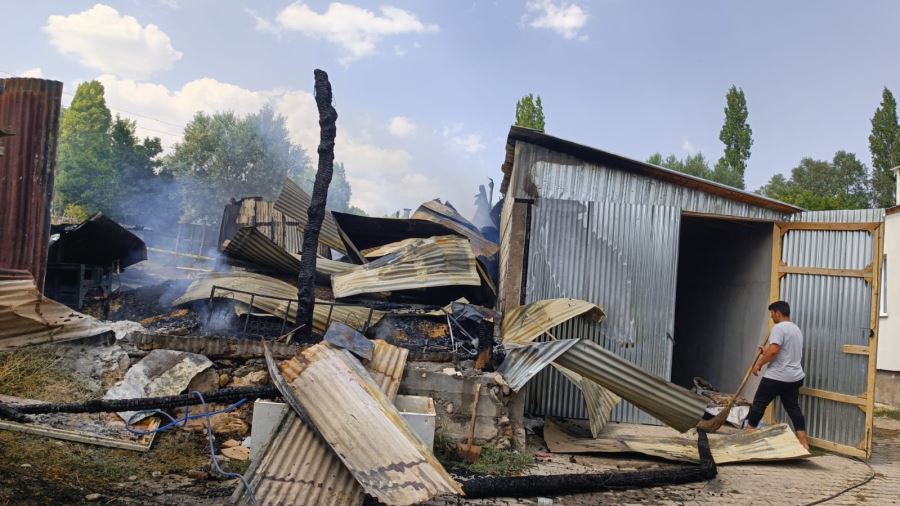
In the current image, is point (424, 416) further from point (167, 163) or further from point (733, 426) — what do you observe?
point (167, 163)

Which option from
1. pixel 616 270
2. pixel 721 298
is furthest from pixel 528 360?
pixel 721 298

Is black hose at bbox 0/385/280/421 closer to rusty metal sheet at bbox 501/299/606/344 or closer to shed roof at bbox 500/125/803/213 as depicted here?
rusty metal sheet at bbox 501/299/606/344

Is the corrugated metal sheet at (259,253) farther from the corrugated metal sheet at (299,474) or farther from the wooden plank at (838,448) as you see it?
the wooden plank at (838,448)

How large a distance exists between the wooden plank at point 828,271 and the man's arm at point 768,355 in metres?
1.39

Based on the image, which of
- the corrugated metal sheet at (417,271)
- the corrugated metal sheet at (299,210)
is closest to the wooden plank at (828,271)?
the corrugated metal sheet at (417,271)

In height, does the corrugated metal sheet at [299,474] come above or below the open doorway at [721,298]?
below

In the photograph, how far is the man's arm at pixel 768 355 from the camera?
6.50 metres

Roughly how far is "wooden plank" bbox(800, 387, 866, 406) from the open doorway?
3.47 ft

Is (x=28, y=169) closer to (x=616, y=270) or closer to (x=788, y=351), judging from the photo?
(x=616, y=270)

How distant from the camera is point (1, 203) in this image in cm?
655

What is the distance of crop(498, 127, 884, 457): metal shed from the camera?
700 cm

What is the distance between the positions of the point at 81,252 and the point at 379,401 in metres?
6.51

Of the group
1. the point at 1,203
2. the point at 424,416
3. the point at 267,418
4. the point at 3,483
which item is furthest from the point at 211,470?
the point at 1,203

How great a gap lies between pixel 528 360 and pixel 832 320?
13.5 ft
